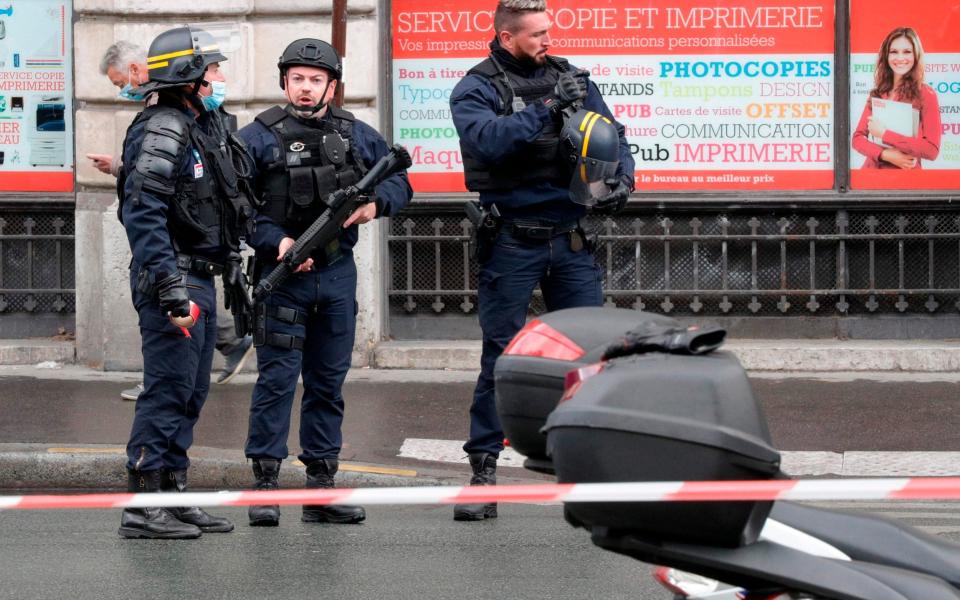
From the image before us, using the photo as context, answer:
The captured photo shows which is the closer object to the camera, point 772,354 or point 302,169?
point 302,169

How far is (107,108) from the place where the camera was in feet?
32.2

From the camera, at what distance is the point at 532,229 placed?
20.6 feet

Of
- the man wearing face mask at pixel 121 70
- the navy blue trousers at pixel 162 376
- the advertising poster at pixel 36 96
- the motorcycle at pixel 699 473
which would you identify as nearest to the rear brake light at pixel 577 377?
the motorcycle at pixel 699 473

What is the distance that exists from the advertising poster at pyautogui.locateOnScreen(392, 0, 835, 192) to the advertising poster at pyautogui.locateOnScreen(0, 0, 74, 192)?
226 centimetres

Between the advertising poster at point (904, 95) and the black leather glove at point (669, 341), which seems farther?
the advertising poster at point (904, 95)

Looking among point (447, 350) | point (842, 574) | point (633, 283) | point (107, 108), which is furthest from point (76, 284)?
point (842, 574)

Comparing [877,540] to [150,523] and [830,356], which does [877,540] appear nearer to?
[150,523]

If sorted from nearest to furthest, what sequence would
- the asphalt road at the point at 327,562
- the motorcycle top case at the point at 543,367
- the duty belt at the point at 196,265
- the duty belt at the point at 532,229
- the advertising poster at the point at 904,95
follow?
the motorcycle top case at the point at 543,367, the asphalt road at the point at 327,562, the duty belt at the point at 196,265, the duty belt at the point at 532,229, the advertising poster at the point at 904,95

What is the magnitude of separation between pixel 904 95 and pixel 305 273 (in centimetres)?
515

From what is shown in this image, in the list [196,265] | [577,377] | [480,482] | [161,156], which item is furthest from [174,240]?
[577,377]

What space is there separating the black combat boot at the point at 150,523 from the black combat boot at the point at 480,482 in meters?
1.08

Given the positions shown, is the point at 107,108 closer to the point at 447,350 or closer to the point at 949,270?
the point at 447,350

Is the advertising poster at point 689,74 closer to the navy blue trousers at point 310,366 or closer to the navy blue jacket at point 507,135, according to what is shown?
the navy blue jacket at point 507,135

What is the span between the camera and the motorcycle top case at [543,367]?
10.2 feet
